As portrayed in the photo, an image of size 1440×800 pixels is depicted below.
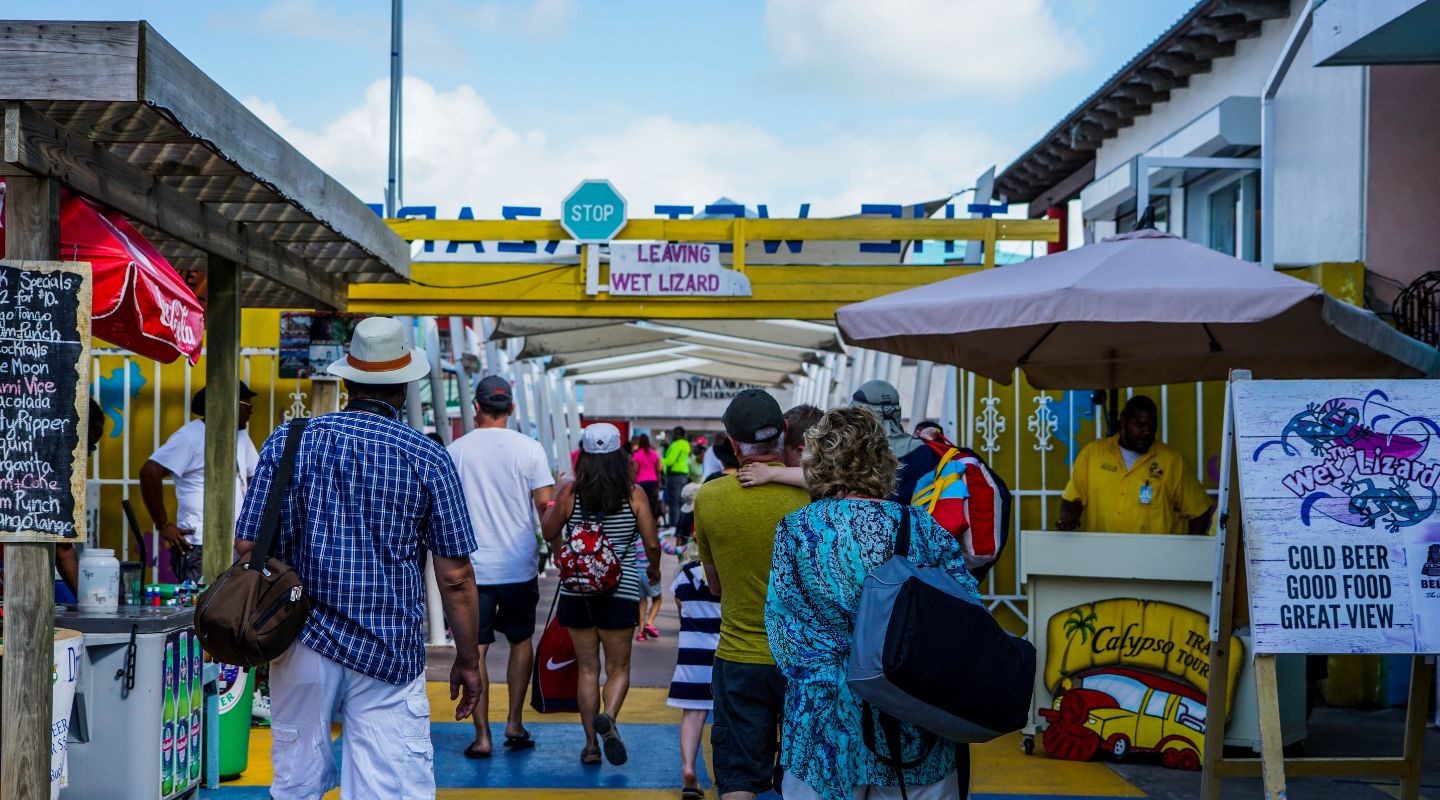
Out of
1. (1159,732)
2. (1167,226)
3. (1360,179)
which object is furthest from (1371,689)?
(1167,226)

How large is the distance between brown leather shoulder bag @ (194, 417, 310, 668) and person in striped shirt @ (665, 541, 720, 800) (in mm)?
2130

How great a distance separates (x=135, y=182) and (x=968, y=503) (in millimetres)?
3384

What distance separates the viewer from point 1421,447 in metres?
4.59

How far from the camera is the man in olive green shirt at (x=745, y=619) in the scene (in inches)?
176

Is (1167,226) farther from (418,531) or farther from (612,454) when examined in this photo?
(418,531)

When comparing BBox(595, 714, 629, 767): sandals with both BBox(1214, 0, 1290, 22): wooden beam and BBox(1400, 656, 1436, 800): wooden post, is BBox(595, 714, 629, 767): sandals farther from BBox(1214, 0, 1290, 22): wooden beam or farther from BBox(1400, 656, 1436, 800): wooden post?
BBox(1214, 0, 1290, 22): wooden beam

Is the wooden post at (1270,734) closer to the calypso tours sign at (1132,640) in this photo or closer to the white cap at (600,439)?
the calypso tours sign at (1132,640)

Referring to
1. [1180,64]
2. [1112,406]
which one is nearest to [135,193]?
[1112,406]

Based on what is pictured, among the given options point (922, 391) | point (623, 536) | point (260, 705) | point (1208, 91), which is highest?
point (1208, 91)

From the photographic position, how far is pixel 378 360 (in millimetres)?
4086

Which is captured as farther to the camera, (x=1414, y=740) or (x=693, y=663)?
(x=693, y=663)

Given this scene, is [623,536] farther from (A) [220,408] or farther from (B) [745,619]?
(B) [745,619]

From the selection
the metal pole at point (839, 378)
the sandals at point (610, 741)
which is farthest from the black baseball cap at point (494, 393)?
the metal pole at point (839, 378)

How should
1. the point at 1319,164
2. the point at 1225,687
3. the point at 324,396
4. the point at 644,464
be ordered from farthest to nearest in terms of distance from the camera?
the point at 644,464 < the point at 1319,164 < the point at 324,396 < the point at 1225,687
